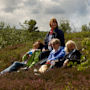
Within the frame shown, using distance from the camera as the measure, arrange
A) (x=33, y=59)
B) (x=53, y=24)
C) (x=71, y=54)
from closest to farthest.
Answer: (x=71, y=54), (x=53, y=24), (x=33, y=59)

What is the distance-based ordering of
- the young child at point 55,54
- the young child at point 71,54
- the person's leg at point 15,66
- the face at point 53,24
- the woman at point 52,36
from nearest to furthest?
the young child at point 71,54, the young child at point 55,54, the face at point 53,24, the woman at point 52,36, the person's leg at point 15,66

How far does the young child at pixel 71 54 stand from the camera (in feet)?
27.9

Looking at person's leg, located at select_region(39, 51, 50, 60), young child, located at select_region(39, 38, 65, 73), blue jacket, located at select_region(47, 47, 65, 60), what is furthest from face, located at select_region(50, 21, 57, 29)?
person's leg, located at select_region(39, 51, 50, 60)

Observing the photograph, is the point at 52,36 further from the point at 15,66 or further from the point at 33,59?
the point at 15,66

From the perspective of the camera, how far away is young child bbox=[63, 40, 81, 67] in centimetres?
850

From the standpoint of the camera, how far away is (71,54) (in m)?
8.61

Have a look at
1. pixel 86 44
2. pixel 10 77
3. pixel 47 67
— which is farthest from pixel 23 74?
pixel 86 44

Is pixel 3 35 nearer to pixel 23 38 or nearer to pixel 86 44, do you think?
pixel 23 38

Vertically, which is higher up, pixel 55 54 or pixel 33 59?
pixel 55 54

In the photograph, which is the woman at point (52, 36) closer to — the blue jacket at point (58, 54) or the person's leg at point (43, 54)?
the person's leg at point (43, 54)

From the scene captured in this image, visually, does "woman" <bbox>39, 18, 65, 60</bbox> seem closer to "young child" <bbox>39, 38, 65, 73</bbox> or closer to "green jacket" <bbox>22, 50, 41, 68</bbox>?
"green jacket" <bbox>22, 50, 41, 68</bbox>

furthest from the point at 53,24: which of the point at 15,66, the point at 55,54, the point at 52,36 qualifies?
the point at 15,66

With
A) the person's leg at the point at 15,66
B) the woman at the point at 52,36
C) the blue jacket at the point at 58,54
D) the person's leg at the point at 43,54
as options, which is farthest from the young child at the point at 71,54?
the person's leg at the point at 15,66

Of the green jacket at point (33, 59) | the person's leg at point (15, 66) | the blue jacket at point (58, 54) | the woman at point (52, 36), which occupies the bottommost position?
the person's leg at point (15, 66)
